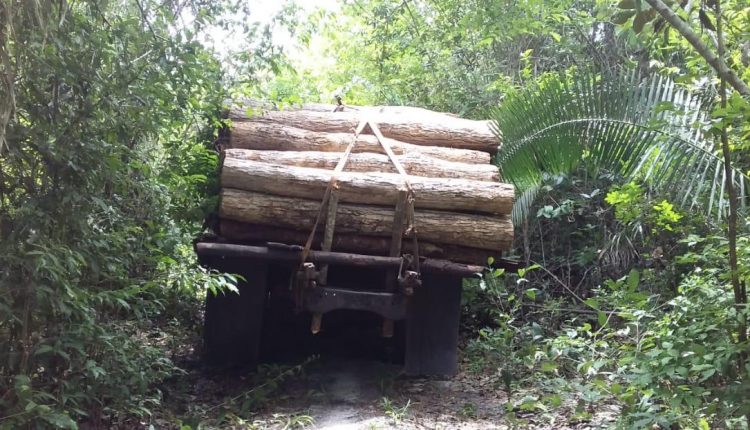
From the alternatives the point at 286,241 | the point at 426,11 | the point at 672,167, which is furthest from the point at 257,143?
the point at 426,11

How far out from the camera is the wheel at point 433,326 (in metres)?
5.70

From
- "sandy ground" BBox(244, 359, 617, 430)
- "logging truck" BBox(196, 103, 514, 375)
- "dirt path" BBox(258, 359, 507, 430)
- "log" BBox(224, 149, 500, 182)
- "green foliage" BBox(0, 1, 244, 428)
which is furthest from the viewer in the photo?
"log" BBox(224, 149, 500, 182)

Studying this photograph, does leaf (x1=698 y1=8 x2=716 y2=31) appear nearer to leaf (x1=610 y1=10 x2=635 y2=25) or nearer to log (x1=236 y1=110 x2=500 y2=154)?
leaf (x1=610 y1=10 x2=635 y2=25)

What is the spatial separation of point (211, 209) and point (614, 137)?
3.44 metres

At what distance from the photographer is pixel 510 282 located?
7.87 m

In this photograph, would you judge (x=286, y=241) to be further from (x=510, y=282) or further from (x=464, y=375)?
(x=510, y=282)

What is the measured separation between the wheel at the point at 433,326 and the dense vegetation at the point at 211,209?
55cm

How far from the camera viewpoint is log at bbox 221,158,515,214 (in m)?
5.24

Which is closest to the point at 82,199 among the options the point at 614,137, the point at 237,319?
the point at 237,319

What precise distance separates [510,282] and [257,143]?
3599 millimetres

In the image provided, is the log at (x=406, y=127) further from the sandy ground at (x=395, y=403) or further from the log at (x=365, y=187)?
the sandy ground at (x=395, y=403)

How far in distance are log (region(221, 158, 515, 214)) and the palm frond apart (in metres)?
0.98

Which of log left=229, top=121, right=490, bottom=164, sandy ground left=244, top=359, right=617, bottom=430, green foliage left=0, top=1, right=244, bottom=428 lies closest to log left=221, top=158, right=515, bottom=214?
log left=229, top=121, right=490, bottom=164

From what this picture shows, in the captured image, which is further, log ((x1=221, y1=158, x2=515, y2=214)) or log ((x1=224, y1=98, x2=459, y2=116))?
log ((x1=224, y1=98, x2=459, y2=116))
